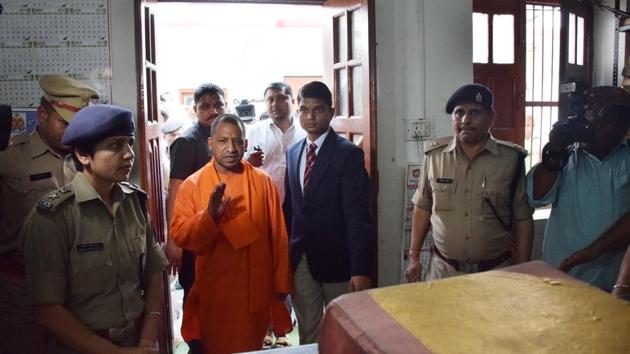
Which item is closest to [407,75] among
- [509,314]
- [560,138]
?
[560,138]

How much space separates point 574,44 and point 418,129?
1.39 metres

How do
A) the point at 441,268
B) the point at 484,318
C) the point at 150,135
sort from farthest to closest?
1. the point at 150,135
2. the point at 441,268
3. the point at 484,318

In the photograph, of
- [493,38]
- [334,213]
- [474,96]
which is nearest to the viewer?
[474,96]

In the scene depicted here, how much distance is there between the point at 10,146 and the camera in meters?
2.09

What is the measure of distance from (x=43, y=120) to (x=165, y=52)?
22.4ft

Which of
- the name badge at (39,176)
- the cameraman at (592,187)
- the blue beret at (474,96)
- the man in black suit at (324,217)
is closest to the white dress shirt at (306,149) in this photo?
the man in black suit at (324,217)

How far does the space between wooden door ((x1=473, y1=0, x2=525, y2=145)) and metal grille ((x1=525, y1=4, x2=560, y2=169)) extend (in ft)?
0.80

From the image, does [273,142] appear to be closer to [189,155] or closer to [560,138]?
[189,155]

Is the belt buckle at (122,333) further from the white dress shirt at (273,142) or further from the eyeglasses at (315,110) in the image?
the white dress shirt at (273,142)

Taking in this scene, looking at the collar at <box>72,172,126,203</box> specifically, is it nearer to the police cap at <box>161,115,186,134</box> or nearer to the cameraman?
the cameraman

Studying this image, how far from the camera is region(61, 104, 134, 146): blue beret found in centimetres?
149

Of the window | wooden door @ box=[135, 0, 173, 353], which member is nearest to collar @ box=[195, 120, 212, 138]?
wooden door @ box=[135, 0, 173, 353]

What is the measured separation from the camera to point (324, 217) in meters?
2.53

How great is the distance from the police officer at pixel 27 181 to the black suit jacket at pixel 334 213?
1.08 m
